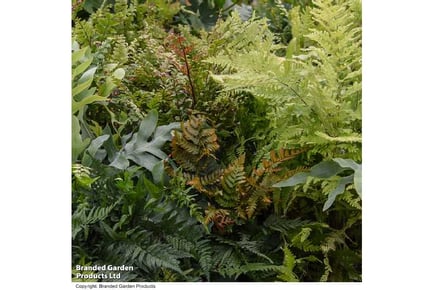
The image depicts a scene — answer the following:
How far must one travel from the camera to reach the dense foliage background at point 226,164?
1707 mm

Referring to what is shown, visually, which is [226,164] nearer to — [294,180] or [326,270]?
[294,180]

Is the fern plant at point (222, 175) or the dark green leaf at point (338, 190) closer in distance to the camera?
the dark green leaf at point (338, 190)

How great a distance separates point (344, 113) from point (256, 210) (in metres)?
0.35

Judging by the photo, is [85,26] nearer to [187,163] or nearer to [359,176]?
[187,163]

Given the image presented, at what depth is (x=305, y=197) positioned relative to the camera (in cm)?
185

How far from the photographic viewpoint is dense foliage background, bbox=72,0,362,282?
5.60 ft

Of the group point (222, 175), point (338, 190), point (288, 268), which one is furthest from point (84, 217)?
point (338, 190)

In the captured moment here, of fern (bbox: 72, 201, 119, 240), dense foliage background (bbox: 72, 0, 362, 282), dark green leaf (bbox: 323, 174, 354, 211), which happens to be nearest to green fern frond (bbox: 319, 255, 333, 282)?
dense foliage background (bbox: 72, 0, 362, 282)

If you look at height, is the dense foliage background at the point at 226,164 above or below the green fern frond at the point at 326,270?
above

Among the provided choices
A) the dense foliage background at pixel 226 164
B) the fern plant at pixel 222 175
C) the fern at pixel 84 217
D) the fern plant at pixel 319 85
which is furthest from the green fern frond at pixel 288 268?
the fern at pixel 84 217

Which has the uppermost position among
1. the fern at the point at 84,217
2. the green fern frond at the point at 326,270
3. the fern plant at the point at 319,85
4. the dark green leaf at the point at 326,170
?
the fern plant at the point at 319,85

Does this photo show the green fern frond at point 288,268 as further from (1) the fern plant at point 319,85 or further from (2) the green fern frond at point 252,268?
(1) the fern plant at point 319,85

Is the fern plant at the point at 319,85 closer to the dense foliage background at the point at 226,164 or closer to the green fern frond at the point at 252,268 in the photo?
the dense foliage background at the point at 226,164

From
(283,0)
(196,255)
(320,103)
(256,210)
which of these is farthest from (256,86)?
(283,0)
